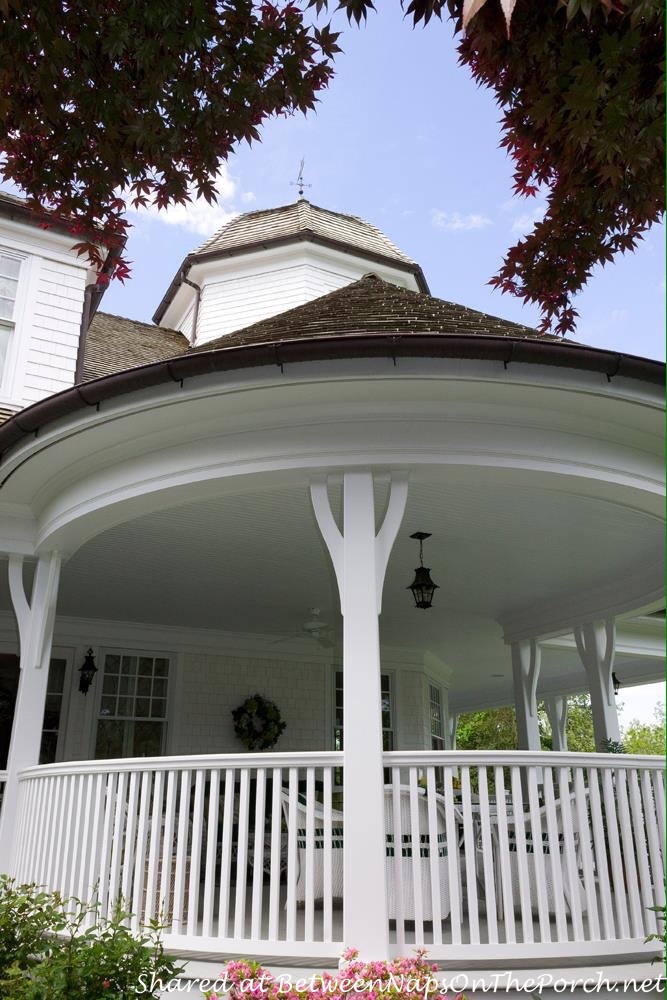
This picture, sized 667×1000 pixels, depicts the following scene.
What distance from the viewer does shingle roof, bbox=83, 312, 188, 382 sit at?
33.2ft

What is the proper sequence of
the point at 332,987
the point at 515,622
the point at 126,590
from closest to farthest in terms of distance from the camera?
the point at 332,987 → the point at 126,590 → the point at 515,622

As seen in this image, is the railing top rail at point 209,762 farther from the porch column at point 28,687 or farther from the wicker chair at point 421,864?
the porch column at point 28,687

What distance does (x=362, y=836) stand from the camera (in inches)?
168

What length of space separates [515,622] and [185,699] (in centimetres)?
420

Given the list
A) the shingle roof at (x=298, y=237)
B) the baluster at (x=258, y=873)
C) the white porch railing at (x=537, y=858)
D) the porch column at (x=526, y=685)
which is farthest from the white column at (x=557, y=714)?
the baluster at (x=258, y=873)

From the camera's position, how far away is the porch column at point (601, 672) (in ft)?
28.1

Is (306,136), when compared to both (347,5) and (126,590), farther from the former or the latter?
(126,590)

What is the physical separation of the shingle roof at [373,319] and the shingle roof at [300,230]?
5.34 m

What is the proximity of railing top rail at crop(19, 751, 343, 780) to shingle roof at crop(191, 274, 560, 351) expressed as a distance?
236 centimetres

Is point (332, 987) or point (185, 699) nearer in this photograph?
point (332, 987)

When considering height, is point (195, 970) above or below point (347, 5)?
below

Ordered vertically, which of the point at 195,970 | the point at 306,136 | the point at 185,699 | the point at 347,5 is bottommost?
the point at 195,970

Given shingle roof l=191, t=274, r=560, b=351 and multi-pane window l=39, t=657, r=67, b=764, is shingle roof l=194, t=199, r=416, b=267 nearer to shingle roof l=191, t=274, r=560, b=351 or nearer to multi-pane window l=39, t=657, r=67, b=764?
shingle roof l=191, t=274, r=560, b=351

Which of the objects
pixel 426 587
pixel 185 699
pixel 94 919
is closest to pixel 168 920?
pixel 94 919
